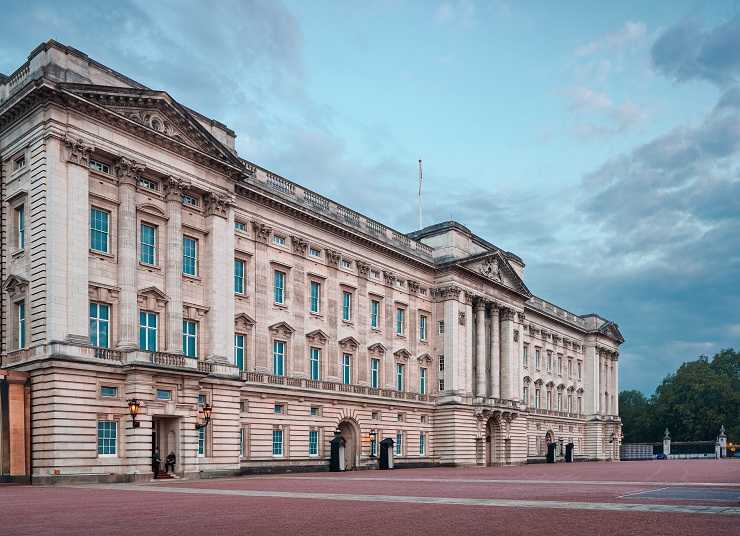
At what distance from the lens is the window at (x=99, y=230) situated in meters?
44.1

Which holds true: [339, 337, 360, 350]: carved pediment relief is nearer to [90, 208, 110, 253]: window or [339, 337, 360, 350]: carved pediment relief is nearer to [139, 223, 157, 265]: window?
[139, 223, 157, 265]: window

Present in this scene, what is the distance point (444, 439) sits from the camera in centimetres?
7544

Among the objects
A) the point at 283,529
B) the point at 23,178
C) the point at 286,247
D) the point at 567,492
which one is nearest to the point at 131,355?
the point at 23,178

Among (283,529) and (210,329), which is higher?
(210,329)

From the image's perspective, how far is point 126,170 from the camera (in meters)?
45.7

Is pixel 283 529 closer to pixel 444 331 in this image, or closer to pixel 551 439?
pixel 444 331

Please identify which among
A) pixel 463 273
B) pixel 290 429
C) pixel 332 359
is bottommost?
pixel 290 429

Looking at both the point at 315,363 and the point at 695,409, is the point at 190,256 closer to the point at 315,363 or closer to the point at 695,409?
the point at 315,363

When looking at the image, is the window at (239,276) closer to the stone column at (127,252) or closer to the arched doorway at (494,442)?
the stone column at (127,252)

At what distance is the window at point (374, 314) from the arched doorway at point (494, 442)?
2049cm

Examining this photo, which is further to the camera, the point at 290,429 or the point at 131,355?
the point at 290,429

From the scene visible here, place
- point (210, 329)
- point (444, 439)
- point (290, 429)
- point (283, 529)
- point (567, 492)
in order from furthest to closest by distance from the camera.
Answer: point (444, 439)
point (290, 429)
point (210, 329)
point (567, 492)
point (283, 529)

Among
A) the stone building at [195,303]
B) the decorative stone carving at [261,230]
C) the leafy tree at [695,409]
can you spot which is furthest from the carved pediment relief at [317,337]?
the leafy tree at [695,409]

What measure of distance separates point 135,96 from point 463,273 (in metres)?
41.7
